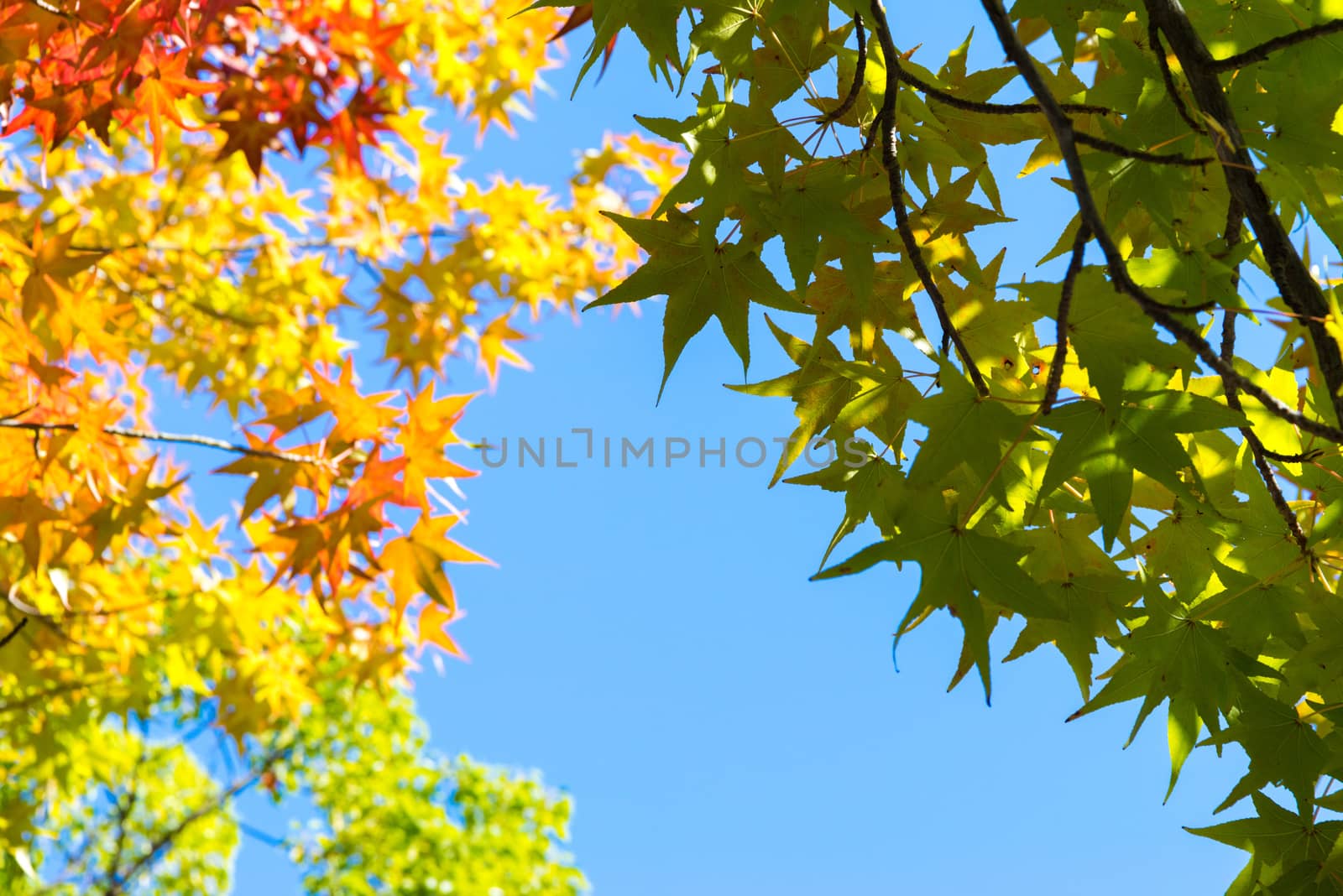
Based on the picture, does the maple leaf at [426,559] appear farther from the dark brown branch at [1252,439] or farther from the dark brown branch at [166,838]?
the dark brown branch at [166,838]

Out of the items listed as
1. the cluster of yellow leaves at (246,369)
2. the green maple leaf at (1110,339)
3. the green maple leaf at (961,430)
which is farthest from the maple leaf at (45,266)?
the green maple leaf at (1110,339)

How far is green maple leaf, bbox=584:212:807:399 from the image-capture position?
115cm

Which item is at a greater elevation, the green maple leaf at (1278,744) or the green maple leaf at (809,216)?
the green maple leaf at (809,216)

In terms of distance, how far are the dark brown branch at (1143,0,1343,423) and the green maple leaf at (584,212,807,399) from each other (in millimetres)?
475

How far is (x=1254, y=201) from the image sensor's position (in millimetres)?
953

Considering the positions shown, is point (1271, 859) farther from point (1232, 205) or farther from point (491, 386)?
point (491, 386)

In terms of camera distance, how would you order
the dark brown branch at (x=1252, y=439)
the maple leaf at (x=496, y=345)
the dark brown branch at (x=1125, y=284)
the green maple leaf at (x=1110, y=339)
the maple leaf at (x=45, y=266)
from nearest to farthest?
the dark brown branch at (x=1125, y=284) → the green maple leaf at (x=1110, y=339) → the dark brown branch at (x=1252, y=439) → the maple leaf at (x=45, y=266) → the maple leaf at (x=496, y=345)

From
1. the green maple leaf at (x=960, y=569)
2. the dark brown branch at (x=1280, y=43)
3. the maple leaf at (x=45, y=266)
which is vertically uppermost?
the maple leaf at (x=45, y=266)

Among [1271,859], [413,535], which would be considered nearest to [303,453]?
[413,535]

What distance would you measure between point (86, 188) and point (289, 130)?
2.35 meters

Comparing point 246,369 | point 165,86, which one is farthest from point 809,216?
point 246,369

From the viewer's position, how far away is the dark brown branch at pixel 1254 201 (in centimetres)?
95

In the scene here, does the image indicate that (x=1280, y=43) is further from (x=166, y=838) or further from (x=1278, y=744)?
(x=166, y=838)

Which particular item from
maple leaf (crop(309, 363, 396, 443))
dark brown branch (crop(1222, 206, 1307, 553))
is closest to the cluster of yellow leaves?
maple leaf (crop(309, 363, 396, 443))
